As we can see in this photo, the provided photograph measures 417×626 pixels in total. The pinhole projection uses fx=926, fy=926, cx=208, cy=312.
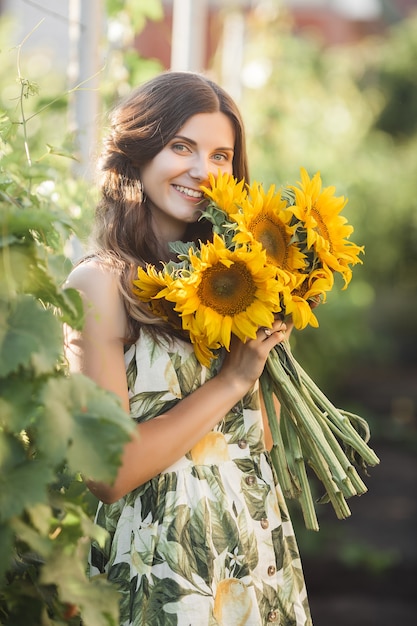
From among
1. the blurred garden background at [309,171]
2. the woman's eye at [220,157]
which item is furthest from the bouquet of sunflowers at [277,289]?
the blurred garden background at [309,171]

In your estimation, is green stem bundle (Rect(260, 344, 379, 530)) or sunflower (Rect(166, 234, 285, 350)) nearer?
sunflower (Rect(166, 234, 285, 350))

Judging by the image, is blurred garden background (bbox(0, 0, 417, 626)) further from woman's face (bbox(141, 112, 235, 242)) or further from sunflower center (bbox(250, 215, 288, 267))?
sunflower center (bbox(250, 215, 288, 267))

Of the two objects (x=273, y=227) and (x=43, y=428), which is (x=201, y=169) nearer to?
(x=273, y=227)

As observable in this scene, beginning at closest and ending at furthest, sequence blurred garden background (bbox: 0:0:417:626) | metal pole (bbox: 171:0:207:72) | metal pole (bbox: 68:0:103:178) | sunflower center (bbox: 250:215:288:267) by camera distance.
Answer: blurred garden background (bbox: 0:0:417:626) → sunflower center (bbox: 250:215:288:267) → metal pole (bbox: 68:0:103:178) → metal pole (bbox: 171:0:207:72)

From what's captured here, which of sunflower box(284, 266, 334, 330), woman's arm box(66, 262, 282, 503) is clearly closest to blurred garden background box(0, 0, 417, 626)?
woman's arm box(66, 262, 282, 503)

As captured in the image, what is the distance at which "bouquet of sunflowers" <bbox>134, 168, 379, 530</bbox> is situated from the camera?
5.97ft

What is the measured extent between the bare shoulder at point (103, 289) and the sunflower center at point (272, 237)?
0.32 meters

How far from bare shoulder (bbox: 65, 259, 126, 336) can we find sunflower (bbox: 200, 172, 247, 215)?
264 millimetres

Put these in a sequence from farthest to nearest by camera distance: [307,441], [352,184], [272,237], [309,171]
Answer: [352,184], [309,171], [307,441], [272,237]

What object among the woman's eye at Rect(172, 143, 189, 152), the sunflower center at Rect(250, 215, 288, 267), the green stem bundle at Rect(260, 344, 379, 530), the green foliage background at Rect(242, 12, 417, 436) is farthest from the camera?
the green foliage background at Rect(242, 12, 417, 436)

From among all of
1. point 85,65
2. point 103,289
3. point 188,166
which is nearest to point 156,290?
point 103,289

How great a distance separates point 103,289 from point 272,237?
0.37m

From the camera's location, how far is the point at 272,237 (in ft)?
6.31

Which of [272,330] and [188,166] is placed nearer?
[272,330]
